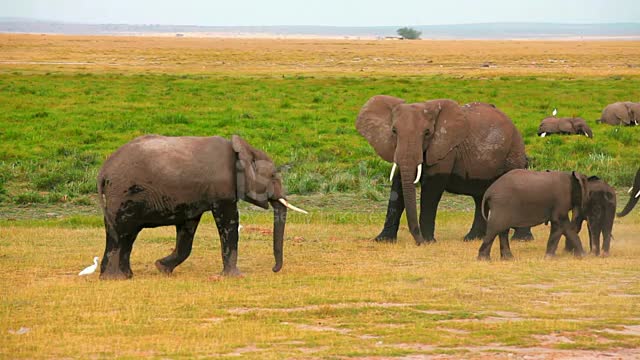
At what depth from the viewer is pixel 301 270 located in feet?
52.6

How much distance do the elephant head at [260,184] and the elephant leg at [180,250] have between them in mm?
775

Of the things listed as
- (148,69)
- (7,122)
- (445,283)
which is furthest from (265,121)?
(148,69)

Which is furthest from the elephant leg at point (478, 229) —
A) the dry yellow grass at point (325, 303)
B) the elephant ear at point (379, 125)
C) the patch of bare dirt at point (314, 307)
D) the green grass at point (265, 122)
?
the patch of bare dirt at point (314, 307)

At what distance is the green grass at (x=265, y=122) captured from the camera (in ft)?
88.3

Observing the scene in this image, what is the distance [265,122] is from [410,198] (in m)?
15.4

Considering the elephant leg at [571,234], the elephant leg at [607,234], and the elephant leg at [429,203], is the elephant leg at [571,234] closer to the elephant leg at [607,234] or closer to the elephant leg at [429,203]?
the elephant leg at [607,234]

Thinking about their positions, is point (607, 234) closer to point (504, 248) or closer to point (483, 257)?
point (504, 248)

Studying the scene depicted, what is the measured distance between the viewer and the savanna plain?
11430mm

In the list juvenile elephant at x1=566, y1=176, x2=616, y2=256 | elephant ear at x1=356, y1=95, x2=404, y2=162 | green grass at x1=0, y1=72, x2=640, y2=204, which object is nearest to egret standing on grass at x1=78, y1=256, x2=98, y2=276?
elephant ear at x1=356, y1=95, x2=404, y2=162

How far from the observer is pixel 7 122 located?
33.2 meters

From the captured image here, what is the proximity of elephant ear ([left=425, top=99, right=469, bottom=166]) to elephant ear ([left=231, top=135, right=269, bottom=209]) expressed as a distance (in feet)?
13.7

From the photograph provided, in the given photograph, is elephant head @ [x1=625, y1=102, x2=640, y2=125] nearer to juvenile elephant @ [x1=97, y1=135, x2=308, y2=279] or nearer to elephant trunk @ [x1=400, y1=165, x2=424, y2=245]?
elephant trunk @ [x1=400, y1=165, x2=424, y2=245]

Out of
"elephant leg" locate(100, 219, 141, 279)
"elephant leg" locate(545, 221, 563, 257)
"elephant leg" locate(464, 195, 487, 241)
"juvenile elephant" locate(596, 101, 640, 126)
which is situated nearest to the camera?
"elephant leg" locate(100, 219, 141, 279)

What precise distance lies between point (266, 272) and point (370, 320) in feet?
12.5
